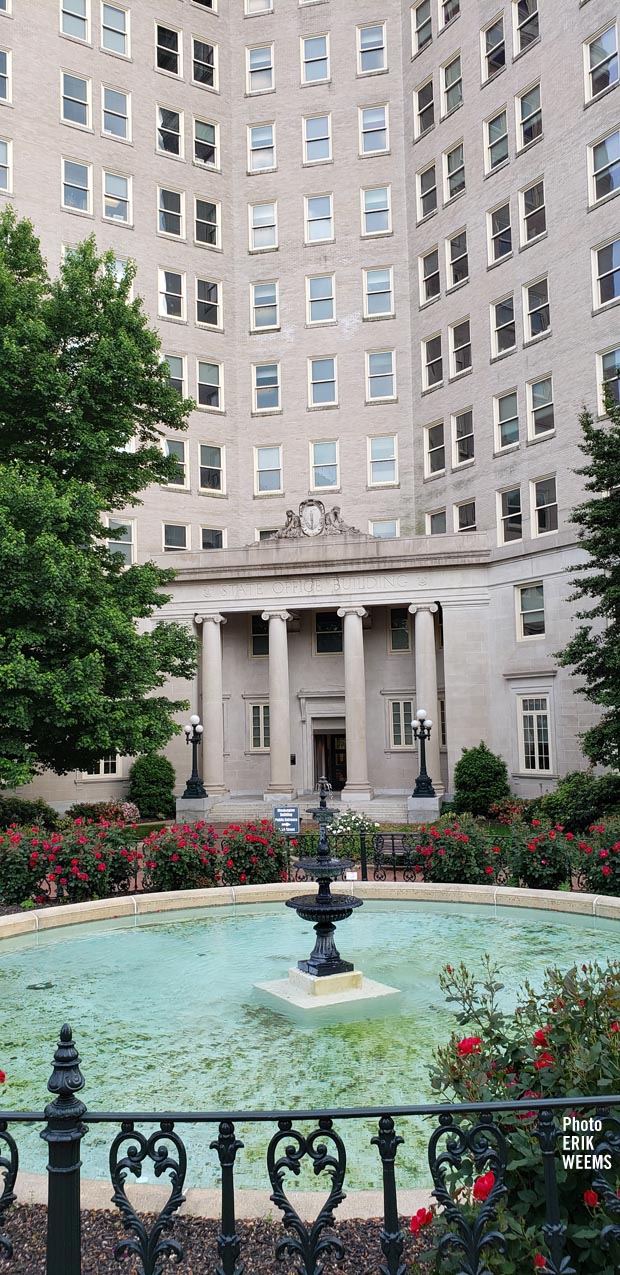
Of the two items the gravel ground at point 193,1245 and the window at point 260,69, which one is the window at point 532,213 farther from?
the gravel ground at point 193,1245

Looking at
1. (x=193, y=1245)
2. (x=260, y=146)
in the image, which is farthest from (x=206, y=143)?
(x=193, y=1245)

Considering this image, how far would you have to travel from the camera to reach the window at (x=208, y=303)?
39.5 metres

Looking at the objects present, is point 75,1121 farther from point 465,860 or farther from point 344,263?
point 344,263

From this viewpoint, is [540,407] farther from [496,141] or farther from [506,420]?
[496,141]

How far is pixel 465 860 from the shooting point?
15438 mm

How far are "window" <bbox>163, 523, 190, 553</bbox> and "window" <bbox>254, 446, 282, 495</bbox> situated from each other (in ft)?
13.1

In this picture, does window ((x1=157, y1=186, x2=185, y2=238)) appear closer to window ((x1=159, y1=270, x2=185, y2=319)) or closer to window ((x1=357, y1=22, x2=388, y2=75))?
window ((x1=159, y1=270, x2=185, y2=319))

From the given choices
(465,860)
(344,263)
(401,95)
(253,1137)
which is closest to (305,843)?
(465,860)

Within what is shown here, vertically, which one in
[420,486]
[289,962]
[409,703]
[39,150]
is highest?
[39,150]

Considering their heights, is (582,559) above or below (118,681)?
above

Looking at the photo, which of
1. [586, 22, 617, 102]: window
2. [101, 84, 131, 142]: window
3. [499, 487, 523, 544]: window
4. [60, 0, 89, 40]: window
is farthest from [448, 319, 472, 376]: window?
[60, 0, 89, 40]: window

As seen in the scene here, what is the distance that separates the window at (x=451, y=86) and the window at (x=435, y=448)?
12.3 metres

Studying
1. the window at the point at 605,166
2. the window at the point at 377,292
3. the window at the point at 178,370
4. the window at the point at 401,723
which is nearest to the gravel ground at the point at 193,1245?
the window at the point at 605,166

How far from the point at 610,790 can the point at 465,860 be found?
8.02 metres
